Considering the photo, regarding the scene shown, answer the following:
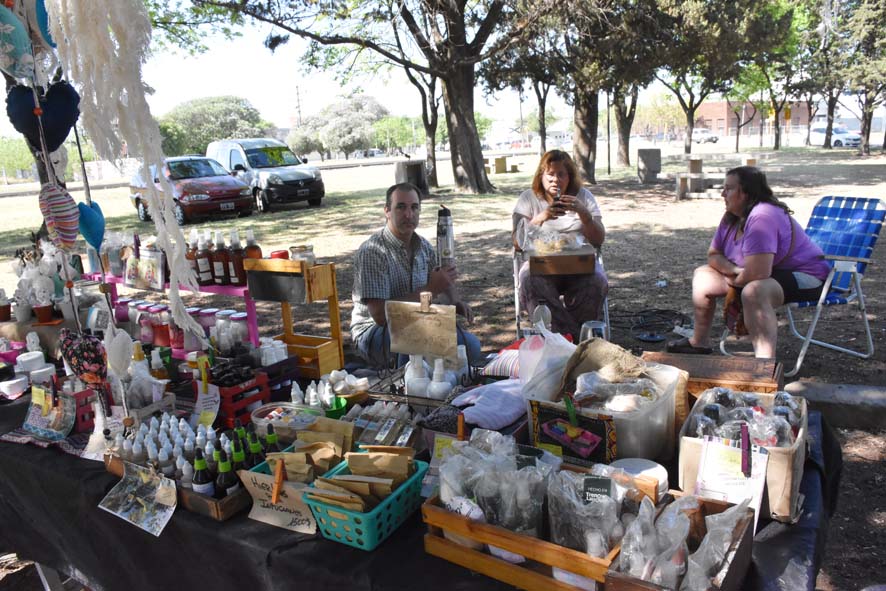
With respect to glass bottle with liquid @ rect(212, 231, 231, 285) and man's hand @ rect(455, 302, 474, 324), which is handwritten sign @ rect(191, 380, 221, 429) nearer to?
glass bottle with liquid @ rect(212, 231, 231, 285)

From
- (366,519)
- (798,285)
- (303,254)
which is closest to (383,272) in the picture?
(303,254)

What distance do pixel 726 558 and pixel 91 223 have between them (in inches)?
84.0

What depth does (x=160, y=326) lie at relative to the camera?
2939mm

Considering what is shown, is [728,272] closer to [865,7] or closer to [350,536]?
[350,536]

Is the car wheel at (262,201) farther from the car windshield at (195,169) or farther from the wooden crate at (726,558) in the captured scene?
the wooden crate at (726,558)

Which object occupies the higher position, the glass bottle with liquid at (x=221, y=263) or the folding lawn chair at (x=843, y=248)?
the glass bottle with liquid at (x=221, y=263)

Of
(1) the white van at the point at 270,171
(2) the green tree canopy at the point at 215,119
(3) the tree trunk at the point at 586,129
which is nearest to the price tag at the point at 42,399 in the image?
(1) the white van at the point at 270,171

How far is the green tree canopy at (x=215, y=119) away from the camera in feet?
188

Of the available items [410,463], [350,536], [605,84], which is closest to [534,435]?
[410,463]

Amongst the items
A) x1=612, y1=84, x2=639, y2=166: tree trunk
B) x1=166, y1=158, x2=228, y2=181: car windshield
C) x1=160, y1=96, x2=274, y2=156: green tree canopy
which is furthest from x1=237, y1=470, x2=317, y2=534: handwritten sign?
x1=160, y1=96, x2=274, y2=156: green tree canopy

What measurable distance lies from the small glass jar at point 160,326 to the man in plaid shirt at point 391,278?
90cm

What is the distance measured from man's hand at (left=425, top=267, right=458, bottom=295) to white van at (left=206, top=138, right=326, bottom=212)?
11.7 metres

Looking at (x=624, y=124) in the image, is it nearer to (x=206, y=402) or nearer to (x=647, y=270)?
(x=647, y=270)

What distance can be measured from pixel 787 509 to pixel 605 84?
14.2m
